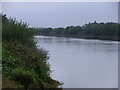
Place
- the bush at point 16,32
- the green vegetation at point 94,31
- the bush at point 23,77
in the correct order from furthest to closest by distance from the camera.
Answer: the green vegetation at point 94,31
the bush at point 16,32
the bush at point 23,77

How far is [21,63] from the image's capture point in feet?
31.0

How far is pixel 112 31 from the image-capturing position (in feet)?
301

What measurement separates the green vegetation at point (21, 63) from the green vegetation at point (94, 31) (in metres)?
64.1

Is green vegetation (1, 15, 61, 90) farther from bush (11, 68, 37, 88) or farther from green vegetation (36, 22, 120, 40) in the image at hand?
green vegetation (36, 22, 120, 40)

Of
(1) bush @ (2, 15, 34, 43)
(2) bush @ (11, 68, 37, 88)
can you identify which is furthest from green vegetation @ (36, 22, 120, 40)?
(2) bush @ (11, 68, 37, 88)

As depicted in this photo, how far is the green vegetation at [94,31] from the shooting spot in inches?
3606

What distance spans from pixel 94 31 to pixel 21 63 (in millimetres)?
93383

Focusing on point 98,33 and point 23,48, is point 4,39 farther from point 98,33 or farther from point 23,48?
Answer: point 98,33

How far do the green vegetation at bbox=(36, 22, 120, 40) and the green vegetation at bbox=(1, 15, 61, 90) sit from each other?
210ft

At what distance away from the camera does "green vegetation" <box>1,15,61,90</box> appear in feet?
25.4

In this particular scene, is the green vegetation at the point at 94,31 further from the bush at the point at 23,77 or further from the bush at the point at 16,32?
the bush at the point at 23,77

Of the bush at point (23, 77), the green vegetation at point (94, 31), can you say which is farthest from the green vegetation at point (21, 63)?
the green vegetation at point (94, 31)

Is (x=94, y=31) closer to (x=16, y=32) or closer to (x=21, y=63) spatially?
(x=16, y=32)

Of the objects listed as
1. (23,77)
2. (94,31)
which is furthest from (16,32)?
(94,31)
